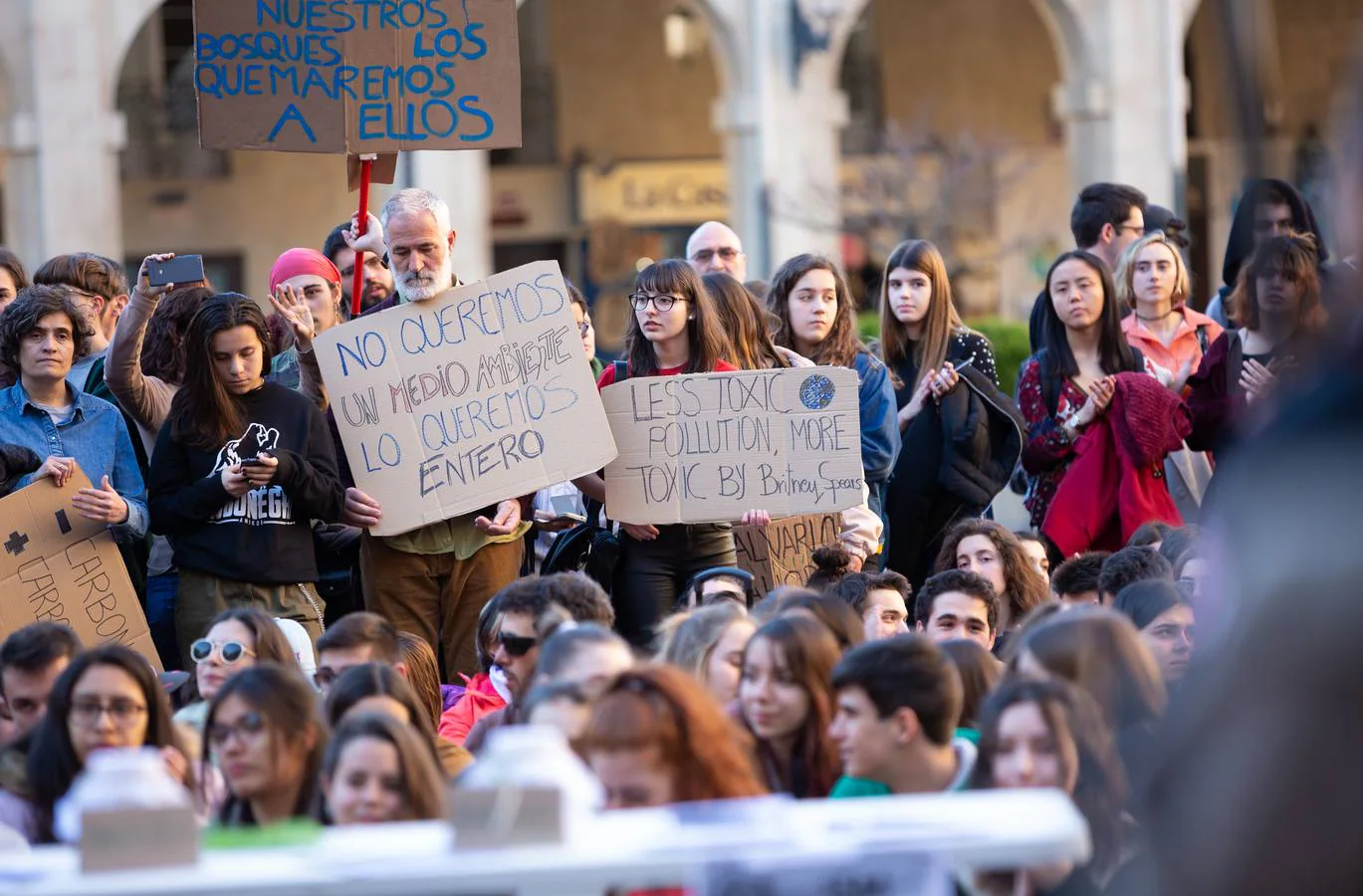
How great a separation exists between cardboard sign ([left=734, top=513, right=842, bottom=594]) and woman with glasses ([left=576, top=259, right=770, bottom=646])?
2.7 inches

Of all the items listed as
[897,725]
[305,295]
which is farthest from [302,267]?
[897,725]

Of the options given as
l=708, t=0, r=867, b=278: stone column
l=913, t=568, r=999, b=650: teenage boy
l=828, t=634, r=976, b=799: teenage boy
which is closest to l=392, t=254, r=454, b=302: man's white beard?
l=913, t=568, r=999, b=650: teenage boy

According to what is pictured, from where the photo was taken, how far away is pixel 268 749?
398 centimetres

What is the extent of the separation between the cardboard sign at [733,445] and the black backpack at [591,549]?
0.18 metres

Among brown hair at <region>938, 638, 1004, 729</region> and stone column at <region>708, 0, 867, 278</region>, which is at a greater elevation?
stone column at <region>708, 0, 867, 278</region>

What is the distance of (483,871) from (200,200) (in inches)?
953

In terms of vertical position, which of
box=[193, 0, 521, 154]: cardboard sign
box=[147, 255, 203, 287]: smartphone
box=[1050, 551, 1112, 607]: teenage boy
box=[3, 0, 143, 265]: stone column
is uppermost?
box=[3, 0, 143, 265]: stone column

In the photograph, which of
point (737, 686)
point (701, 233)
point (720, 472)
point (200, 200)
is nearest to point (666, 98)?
point (200, 200)

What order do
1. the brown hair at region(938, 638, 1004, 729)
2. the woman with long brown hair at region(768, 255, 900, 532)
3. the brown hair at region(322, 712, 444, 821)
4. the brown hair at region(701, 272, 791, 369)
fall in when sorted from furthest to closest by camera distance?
the woman with long brown hair at region(768, 255, 900, 532)
the brown hair at region(701, 272, 791, 369)
the brown hair at region(938, 638, 1004, 729)
the brown hair at region(322, 712, 444, 821)

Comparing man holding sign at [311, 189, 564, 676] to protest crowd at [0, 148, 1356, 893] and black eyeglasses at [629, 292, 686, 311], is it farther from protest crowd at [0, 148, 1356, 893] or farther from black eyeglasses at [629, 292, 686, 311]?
black eyeglasses at [629, 292, 686, 311]

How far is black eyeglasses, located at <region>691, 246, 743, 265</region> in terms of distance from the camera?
7586 millimetres

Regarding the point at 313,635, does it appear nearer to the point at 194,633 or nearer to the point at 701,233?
the point at 194,633

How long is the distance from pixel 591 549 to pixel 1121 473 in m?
1.96

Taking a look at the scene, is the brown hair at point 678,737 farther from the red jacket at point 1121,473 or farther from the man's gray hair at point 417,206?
the red jacket at point 1121,473
